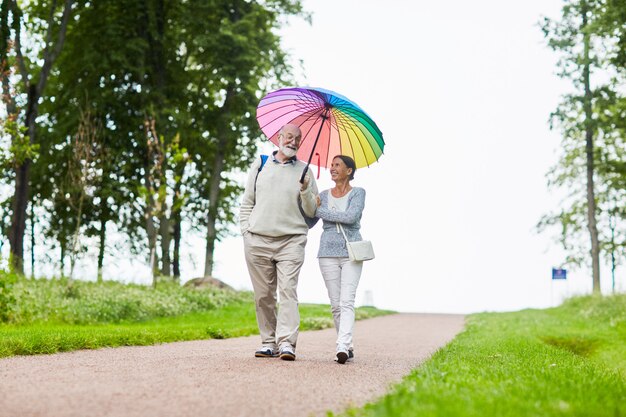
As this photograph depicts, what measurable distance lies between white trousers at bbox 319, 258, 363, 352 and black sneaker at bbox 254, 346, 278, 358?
0.80 metres

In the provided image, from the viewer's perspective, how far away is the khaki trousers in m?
7.86

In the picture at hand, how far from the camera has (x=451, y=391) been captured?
4859mm

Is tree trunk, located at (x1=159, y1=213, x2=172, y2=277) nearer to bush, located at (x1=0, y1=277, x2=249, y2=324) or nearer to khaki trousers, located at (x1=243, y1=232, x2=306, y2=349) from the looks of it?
bush, located at (x1=0, y1=277, x2=249, y2=324)

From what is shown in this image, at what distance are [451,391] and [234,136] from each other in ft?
76.0

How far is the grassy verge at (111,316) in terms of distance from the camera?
8.91 m

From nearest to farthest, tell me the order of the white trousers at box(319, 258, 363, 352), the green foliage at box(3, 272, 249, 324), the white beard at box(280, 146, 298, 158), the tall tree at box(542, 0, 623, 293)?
the white trousers at box(319, 258, 363, 352) → the white beard at box(280, 146, 298, 158) → the green foliage at box(3, 272, 249, 324) → the tall tree at box(542, 0, 623, 293)

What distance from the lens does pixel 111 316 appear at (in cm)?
1522

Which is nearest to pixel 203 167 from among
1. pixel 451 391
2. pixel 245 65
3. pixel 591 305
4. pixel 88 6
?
pixel 245 65

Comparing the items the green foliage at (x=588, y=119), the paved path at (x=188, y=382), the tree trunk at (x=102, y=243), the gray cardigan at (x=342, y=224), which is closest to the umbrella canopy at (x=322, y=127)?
the gray cardigan at (x=342, y=224)

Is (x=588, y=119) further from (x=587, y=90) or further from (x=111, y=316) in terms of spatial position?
(x=111, y=316)

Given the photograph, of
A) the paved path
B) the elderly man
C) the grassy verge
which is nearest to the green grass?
the paved path

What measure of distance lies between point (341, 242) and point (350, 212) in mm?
345

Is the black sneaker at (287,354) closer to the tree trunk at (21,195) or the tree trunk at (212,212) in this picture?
the tree trunk at (21,195)

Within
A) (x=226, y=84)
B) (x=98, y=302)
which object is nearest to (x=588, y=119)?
(x=226, y=84)
